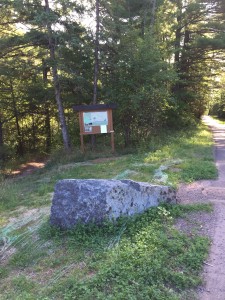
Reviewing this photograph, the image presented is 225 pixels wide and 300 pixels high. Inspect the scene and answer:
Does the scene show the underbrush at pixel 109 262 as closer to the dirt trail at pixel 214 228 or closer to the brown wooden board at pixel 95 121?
the dirt trail at pixel 214 228

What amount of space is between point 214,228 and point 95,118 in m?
7.58

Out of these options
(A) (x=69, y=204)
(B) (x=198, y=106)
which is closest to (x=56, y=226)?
(A) (x=69, y=204)

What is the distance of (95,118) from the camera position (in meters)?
11.1

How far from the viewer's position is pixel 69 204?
13.6 ft

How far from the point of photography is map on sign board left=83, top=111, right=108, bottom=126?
11.1 m

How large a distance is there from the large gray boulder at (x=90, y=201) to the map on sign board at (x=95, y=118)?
6890 mm

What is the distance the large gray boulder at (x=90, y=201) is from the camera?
4.09 meters

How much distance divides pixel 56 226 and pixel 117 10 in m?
11.8

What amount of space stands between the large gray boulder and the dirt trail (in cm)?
128

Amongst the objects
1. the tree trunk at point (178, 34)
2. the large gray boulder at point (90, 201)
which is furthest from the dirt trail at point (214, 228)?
the tree trunk at point (178, 34)

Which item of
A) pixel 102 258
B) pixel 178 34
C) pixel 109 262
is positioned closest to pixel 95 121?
pixel 102 258

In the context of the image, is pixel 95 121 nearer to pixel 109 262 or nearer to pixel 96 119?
pixel 96 119

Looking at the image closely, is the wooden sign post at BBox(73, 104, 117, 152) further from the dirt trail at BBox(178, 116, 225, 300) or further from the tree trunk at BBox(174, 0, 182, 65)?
the tree trunk at BBox(174, 0, 182, 65)

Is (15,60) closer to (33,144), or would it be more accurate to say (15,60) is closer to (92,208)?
(33,144)
